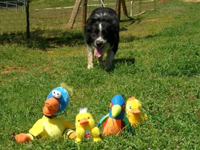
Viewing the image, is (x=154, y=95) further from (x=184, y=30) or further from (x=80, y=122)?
(x=184, y=30)

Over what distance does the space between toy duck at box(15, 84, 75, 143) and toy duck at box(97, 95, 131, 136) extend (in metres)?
0.40

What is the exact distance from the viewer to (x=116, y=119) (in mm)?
3693

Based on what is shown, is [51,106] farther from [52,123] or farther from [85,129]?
[85,129]

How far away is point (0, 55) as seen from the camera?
1053cm

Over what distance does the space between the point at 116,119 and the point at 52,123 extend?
2.35 ft

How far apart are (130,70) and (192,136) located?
3.55 m

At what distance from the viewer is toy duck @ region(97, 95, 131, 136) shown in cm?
360

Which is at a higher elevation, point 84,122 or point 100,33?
point 100,33

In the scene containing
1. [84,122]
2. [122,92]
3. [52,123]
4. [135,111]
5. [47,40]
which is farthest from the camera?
[47,40]

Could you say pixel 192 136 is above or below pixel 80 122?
below

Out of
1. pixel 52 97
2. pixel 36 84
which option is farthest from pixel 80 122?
pixel 36 84

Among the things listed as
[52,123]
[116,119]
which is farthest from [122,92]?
[52,123]

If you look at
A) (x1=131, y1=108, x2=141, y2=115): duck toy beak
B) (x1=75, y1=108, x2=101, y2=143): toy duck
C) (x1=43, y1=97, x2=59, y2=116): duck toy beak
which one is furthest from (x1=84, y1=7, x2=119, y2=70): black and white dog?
(x1=75, y1=108, x2=101, y2=143): toy duck

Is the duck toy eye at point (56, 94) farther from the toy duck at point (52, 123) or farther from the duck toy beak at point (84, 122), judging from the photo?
the duck toy beak at point (84, 122)
